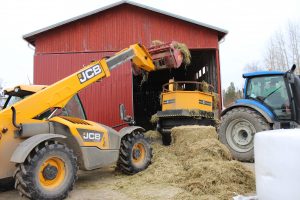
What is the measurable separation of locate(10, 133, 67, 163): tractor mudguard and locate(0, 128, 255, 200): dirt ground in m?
1.15

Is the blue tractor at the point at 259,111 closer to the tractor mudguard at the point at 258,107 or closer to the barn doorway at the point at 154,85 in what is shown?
the tractor mudguard at the point at 258,107

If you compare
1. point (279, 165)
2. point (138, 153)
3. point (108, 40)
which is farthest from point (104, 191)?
point (108, 40)

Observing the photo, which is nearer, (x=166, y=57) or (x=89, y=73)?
(x=89, y=73)

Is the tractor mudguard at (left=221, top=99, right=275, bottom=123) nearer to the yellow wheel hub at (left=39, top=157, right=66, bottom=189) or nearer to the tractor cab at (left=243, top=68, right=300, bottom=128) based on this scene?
the tractor cab at (left=243, top=68, right=300, bottom=128)

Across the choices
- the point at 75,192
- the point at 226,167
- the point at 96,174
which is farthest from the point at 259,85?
the point at 75,192

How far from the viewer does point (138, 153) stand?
25.9 feet

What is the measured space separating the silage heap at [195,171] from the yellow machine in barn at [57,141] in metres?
0.66

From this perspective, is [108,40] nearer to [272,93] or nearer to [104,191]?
[272,93]

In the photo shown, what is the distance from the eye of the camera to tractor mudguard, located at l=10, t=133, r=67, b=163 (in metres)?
5.27

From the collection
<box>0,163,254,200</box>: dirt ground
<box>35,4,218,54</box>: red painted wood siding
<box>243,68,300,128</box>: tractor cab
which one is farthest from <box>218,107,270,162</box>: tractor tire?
<box>35,4,218,54</box>: red painted wood siding

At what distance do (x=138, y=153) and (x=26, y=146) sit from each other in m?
3.01

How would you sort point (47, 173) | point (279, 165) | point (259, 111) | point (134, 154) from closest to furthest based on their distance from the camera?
point (279, 165), point (47, 173), point (134, 154), point (259, 111)

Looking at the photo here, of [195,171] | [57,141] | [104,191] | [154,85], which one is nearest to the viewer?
[57,141]

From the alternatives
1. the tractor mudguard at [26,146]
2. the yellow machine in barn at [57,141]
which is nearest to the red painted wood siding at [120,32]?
the yellow machine in barn at [57,141]
